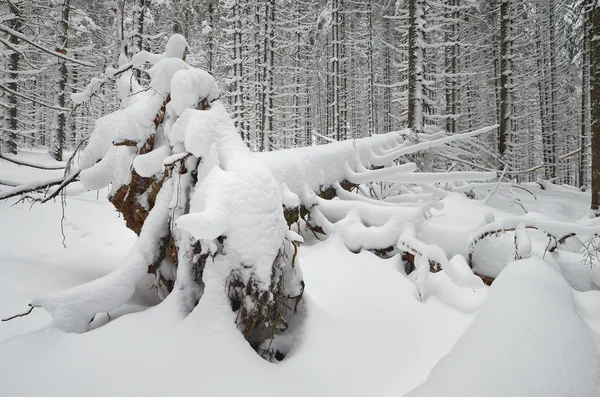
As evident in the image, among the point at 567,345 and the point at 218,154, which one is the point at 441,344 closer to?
the point at 567,345

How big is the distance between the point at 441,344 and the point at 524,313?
60 cm

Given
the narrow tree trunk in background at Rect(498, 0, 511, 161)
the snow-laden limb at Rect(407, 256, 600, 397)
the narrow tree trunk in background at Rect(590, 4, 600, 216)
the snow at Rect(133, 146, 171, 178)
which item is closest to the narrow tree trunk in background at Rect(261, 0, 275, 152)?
the narrow tree trunk in background at Rect(498, 0, 511, 161)

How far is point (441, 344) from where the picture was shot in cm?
204

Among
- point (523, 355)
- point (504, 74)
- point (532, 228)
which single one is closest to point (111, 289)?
point (523, 355)

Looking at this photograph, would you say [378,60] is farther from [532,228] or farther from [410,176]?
[532,228]

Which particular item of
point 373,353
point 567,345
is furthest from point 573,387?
point 373,353

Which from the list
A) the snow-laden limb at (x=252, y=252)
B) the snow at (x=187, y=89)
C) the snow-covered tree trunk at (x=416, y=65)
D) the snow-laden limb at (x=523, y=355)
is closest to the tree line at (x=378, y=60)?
the snow-covered tree trunk at (x=416, y=65)

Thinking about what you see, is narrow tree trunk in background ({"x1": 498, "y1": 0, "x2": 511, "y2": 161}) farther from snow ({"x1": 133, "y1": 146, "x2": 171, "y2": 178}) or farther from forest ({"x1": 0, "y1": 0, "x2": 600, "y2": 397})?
snow ({"x1": 133, "y1": 146, "x2": 171, "y2": 178})

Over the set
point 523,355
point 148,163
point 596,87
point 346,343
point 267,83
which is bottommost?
point 346,343

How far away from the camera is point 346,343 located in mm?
2004

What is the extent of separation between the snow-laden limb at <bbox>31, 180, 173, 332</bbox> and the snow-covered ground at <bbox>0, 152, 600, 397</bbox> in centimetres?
10

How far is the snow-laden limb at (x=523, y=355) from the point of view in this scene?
122 cm

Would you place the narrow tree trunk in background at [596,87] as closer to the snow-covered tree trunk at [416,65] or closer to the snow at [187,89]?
the snow-covered tree trunk at [416,65]

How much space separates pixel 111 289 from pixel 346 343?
1648mm
